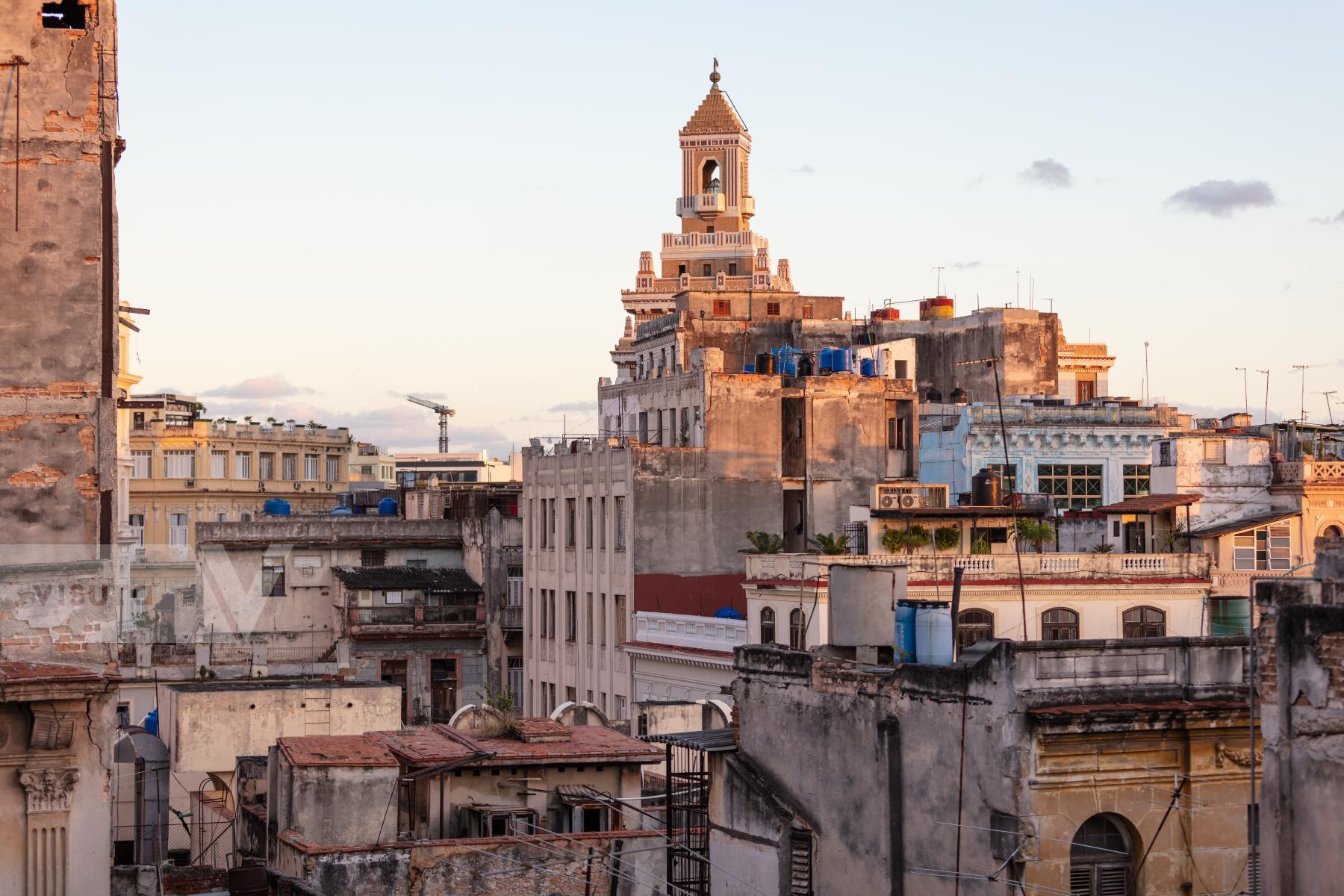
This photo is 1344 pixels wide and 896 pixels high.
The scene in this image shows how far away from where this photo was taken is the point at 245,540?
276 ft

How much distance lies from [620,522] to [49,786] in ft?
141

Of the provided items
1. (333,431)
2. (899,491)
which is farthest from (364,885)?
(333,431)

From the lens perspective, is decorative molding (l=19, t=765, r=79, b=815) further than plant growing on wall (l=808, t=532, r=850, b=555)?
No

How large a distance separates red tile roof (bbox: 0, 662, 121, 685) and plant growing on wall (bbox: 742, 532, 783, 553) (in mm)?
36431

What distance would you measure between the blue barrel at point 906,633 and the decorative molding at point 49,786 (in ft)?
37.8

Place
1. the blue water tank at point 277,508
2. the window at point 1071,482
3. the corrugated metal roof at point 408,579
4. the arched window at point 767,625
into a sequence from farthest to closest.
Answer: the blue water tank at point 277,508, the corrugated metal roof at point 408,579, the window at point 1071,482, the arched window at point 767,625

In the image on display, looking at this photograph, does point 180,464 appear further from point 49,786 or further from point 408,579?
point 49,786

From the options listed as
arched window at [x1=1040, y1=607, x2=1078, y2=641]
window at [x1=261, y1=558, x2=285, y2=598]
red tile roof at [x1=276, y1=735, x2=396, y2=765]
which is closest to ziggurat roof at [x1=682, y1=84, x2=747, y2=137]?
window at [x1=261, y1=558, x2=285, y2=598]

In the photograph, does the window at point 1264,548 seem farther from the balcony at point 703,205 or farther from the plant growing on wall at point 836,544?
the balcony at point 703,205

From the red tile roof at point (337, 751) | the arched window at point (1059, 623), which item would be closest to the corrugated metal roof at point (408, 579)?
the arched window at point (1059, 623)

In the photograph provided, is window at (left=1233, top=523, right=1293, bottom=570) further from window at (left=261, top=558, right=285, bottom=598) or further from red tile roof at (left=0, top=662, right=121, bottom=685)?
red tile roof at (left=0, top=662, right=121, bottom=685)

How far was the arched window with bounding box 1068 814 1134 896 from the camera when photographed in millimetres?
22328

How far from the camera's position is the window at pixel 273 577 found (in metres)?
83.5

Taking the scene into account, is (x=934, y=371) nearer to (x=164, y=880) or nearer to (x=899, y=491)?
(x=899, y=491)
